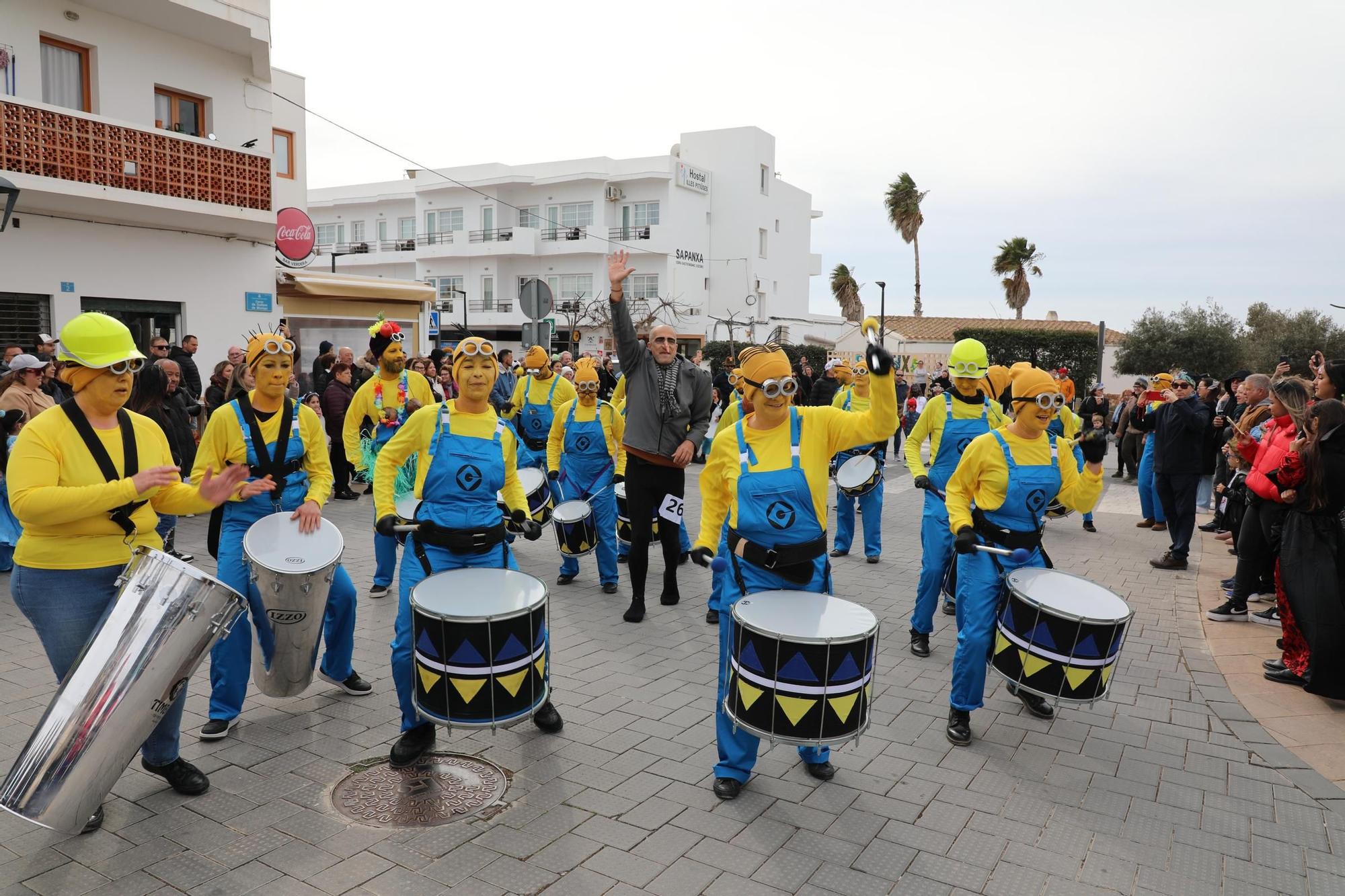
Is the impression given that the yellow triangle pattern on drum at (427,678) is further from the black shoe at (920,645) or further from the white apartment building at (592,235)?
the white apartment building at (592,235)

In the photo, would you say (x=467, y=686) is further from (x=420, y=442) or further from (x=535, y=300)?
(x=535, y=300)

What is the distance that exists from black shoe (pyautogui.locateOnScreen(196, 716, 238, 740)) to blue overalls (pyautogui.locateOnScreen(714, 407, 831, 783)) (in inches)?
103

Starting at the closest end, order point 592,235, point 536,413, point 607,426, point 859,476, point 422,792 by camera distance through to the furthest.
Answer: point 422,792 < point 607,426 < point 859,476 < point 536,413 < point 592,235

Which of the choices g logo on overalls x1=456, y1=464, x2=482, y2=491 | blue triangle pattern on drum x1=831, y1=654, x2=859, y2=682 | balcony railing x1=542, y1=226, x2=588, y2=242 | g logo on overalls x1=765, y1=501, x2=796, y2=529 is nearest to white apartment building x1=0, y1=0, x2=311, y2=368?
g logo on overalls x1=456, y1=464, x2=482, y2=491

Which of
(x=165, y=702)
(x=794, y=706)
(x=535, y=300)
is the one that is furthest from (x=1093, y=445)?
(x=535, y=300)

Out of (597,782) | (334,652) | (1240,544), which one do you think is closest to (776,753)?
(597,782)

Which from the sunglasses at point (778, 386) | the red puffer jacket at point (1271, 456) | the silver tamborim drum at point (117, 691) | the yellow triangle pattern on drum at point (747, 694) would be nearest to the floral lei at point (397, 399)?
the silver tamborim drum at point (117, 691)

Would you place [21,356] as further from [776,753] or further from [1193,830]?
[1193,830]

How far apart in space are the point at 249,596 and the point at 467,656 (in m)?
1.60

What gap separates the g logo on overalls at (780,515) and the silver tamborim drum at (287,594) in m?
2.29

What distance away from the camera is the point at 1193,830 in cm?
406

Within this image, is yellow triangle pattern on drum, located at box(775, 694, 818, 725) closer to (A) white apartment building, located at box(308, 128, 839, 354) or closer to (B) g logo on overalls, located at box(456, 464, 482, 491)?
(B) g logo on overalls, located at box(456, 464, 482, 491)

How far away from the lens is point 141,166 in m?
15.4

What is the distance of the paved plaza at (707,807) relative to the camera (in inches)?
140
